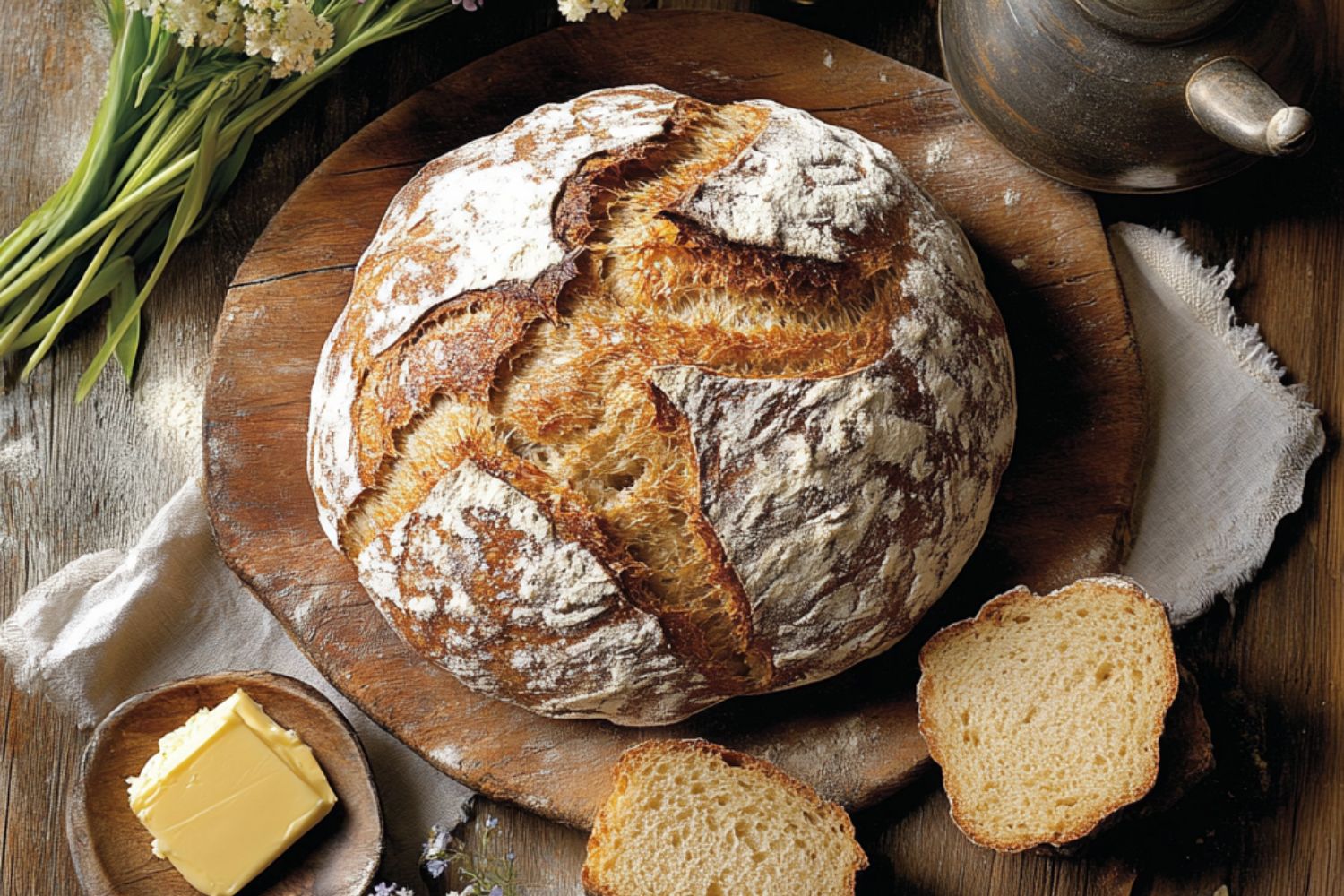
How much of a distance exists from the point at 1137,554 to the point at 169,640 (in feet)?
5.77

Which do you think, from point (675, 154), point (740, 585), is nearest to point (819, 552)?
point (740, 585)

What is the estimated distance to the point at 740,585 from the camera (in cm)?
179

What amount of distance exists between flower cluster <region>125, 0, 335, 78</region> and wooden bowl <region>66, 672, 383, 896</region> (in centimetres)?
105

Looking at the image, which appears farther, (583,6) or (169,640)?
(169,640)

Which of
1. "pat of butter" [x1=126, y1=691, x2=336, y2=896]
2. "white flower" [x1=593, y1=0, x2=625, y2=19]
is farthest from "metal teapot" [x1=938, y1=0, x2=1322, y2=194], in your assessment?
"pat of butter" [x1=126, y1=691, x2=336, y2=896]

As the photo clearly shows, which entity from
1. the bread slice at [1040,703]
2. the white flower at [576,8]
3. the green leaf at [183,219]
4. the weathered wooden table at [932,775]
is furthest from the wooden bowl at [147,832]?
the white flower at [576,8]

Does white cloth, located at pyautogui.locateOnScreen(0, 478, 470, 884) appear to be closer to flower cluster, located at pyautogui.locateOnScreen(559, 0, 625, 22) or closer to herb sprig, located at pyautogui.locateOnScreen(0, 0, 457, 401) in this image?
herb sprig, located at pyautogui.locateOnScreen(0, 0, 457, 401)

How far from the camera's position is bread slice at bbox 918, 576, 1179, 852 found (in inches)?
76.8

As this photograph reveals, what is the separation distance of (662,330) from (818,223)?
0.92ft

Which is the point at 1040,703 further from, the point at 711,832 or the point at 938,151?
the point at 938,151

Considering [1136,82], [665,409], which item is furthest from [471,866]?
[1136,82]

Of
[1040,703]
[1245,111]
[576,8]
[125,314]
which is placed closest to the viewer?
[1245,111]

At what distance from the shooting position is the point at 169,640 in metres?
2.25

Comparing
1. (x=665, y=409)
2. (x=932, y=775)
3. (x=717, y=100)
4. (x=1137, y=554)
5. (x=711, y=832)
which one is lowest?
(x=932, y=775)
